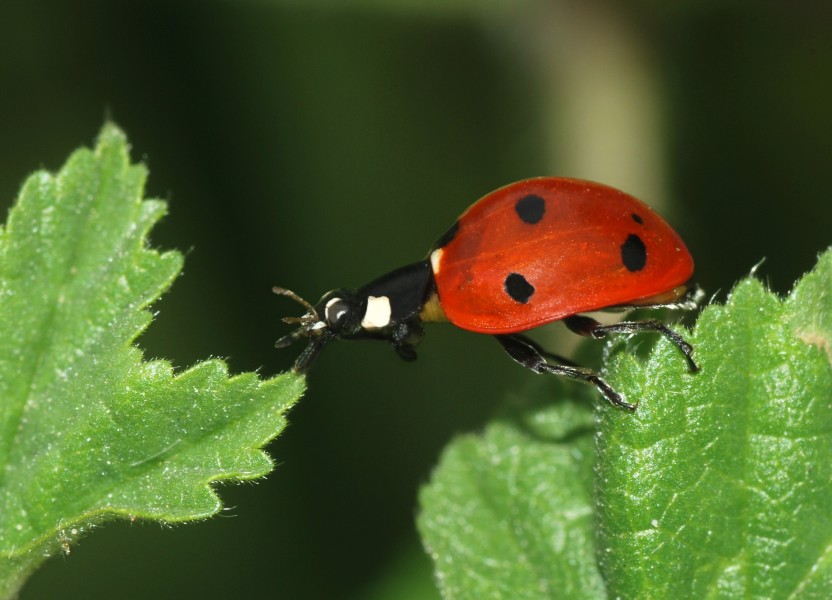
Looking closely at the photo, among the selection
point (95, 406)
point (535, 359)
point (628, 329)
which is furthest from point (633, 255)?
point (95, 406)

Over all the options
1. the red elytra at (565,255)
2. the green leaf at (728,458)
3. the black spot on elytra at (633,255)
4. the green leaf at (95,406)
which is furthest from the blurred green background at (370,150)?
the green leaf at (728,458)

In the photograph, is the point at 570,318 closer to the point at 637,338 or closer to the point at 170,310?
the point at 637,338

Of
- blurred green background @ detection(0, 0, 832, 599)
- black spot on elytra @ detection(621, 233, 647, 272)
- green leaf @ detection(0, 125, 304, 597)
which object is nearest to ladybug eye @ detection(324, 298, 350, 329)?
green leaf @ detection(0, 125, 304, 597)

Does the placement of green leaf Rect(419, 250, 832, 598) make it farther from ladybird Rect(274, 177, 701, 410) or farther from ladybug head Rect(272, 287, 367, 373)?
ladybug head Rect(272, 287, 367, 373)

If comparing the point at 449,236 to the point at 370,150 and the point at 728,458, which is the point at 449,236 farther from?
the point at 370,150

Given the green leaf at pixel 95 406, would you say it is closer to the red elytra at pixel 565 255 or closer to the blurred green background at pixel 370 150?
the red elytra at pixel 565 255

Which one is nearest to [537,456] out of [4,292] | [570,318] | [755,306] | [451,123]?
[570,318]

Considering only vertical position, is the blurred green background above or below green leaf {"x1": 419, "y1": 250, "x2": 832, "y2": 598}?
above
